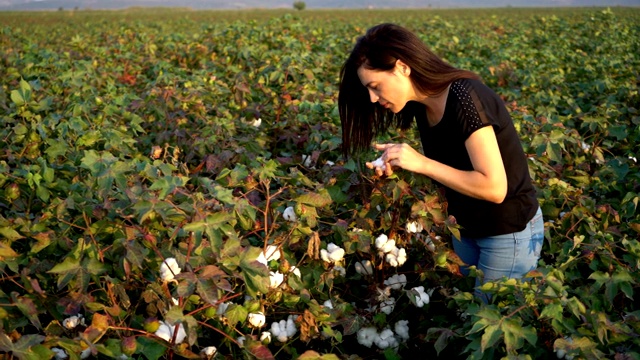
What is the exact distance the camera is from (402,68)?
6.67 ft

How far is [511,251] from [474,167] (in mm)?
433

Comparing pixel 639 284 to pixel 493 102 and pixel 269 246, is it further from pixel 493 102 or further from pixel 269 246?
pixel 269 246

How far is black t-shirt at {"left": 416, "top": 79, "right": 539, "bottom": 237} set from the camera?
1.93 meters

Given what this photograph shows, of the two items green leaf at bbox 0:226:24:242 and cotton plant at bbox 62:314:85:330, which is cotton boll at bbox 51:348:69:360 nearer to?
cotton plant at bbox 62:314:85:330

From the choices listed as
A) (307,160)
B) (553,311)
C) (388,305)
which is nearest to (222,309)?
(388,305)

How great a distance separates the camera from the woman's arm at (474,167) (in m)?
1.92

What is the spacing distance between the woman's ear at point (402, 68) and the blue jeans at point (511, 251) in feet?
2.06

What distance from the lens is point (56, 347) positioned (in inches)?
65.3

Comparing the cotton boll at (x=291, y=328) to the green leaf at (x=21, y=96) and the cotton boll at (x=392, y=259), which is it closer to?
the cotton boll at (x=392, y=259)

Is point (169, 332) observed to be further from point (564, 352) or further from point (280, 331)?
point (564, 352)

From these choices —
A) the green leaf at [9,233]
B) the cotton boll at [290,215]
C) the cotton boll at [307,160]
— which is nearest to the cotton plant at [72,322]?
the green leaf at [9,233]

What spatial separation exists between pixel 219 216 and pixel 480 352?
29.6 inches

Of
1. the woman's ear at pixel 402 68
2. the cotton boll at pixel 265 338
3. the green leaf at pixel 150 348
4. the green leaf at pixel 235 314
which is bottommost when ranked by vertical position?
the cotton boll at pixel 265 338

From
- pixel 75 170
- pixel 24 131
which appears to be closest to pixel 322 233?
pixel 75 170
